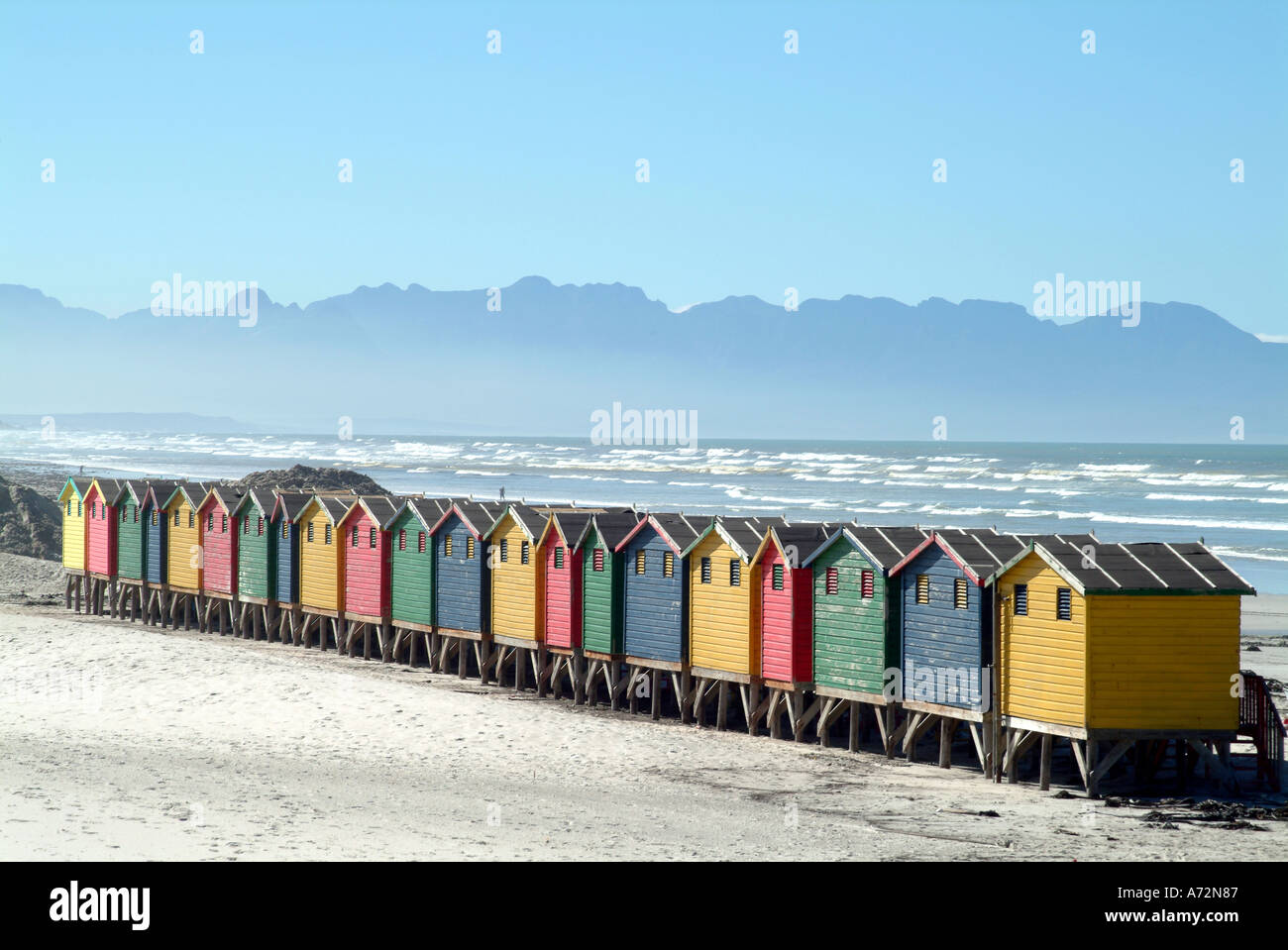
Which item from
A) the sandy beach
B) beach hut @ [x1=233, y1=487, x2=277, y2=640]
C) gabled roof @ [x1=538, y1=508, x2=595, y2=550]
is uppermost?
gabled roof @ [x1=538, y1=508, x2=595, y2=550]

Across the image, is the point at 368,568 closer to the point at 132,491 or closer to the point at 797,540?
the point at 132,491

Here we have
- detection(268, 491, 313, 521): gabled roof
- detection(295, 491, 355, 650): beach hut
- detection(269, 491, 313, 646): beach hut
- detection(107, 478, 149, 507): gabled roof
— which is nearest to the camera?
detection(295, 491, 355, 650): beach hut

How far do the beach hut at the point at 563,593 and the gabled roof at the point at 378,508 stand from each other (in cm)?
658

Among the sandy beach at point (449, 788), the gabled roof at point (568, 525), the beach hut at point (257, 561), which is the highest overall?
the gabled roof at point (568, 525)

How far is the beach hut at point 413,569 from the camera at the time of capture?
121ft

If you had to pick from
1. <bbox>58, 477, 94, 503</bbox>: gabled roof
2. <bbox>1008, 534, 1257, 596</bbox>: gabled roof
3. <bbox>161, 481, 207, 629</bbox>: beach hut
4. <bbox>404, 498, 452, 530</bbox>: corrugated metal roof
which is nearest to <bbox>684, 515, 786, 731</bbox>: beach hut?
<bbox>1008, 534, 1257, 596</bbox>: gabled roof

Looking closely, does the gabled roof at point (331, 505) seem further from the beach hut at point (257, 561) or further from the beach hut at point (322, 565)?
the beach hut at point (257, 561)

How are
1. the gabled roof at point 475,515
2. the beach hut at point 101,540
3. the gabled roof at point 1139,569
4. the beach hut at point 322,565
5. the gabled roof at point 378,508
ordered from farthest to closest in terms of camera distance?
the beach hut at point 101,540, the beach hut at point 322,565, the gabled roof at point 378,508, the gabled roof at point 475,515, the gabled roof at point 1139,569

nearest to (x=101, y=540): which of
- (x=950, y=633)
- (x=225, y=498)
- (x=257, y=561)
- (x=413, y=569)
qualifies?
(x=225, y=498)

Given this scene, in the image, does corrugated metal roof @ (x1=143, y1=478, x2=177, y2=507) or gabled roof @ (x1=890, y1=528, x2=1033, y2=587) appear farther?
corrugated metal roof @ (x1=143, y1=478, x2=177, y2=507)

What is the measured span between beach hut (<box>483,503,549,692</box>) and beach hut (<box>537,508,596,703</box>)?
191 millimetres

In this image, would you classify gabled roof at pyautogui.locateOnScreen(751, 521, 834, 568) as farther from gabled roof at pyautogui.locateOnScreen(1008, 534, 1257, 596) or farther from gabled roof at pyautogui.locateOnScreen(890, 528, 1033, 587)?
gabled roof at pyautogui.locateOnScreen(1008, 534, 1257, 596)

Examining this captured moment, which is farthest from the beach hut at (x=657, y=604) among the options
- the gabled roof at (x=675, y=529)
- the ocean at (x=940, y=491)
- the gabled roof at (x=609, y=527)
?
the ocean at (x=940, y=491)

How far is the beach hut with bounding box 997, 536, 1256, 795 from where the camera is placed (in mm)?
22156
